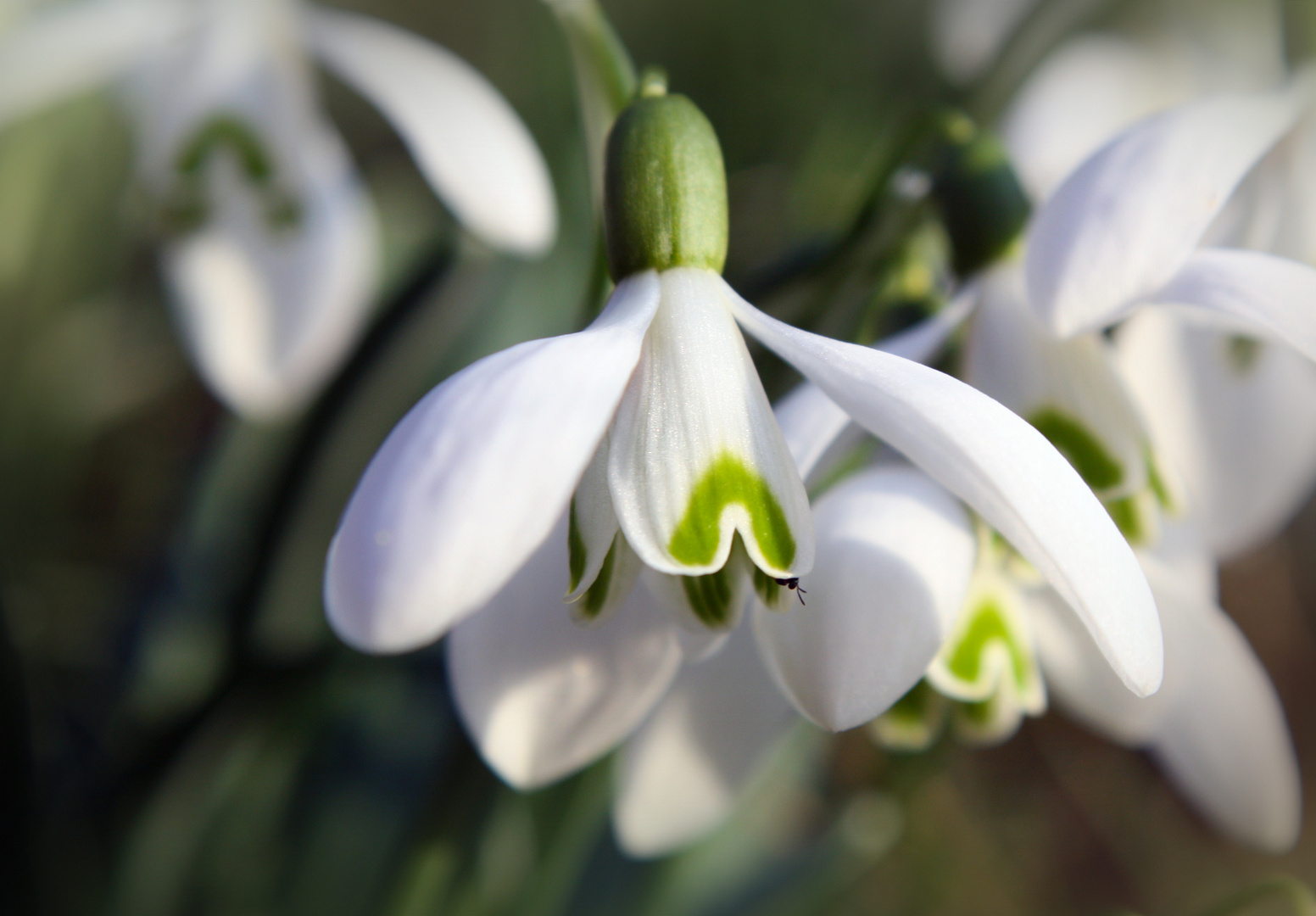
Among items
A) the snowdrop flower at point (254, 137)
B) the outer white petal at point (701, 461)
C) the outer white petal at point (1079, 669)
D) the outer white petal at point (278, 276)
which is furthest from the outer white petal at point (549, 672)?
the outer white petal at point (278, 276)

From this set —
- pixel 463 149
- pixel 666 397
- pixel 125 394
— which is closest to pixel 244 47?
pixel 463 149

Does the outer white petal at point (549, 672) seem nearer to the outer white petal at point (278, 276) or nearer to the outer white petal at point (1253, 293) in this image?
the outer white petal at point (1253, 293)

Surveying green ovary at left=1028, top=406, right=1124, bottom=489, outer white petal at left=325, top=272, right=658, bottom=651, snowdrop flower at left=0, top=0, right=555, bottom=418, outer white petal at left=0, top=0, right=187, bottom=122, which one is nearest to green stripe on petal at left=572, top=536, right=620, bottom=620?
outer white petal at left=325, top=272, right=658, bottom=651

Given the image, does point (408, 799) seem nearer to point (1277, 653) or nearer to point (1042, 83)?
point (1042, 83)

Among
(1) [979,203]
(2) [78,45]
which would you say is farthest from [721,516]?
(2) [78,45]

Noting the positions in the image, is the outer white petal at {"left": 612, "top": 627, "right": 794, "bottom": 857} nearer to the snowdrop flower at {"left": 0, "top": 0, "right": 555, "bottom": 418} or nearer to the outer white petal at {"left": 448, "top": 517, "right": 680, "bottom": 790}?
the outer white petal at {"left": 448, "top": 517, "right": 680, "bottom": 790}
